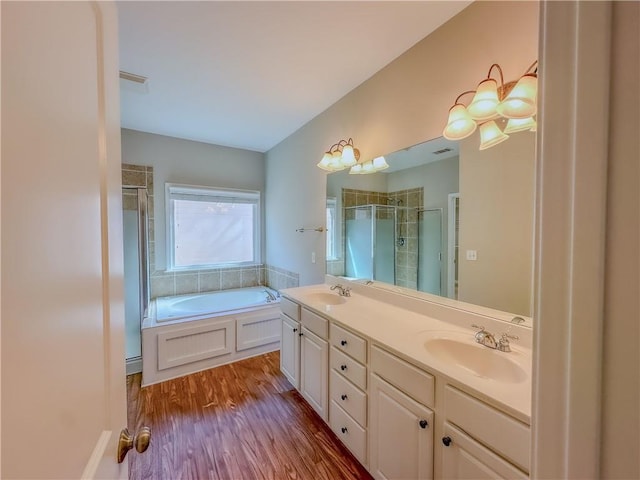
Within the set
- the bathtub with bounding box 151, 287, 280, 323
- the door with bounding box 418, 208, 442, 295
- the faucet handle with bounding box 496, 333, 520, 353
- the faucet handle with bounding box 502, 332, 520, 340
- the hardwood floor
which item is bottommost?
the hardwood floor

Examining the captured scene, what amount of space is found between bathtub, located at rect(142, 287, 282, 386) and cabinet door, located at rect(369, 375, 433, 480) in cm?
148

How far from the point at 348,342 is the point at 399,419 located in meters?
0.44

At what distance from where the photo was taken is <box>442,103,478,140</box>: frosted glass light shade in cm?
144

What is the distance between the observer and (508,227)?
136cm

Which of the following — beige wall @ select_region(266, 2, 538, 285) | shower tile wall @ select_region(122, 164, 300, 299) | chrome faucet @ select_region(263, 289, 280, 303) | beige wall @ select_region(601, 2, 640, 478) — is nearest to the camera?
beige wall @ select_region(601, 2, 640, 478)

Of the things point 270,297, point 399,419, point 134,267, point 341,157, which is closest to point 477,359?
point 399,419

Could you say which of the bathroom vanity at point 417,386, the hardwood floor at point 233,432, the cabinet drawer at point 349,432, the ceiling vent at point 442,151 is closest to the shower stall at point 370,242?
the bathroom vanity at point 417,386

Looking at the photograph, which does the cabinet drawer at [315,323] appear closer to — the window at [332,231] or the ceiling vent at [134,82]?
the window at [332,231]

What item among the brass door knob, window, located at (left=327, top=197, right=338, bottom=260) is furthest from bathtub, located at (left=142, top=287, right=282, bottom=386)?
the brass door knob

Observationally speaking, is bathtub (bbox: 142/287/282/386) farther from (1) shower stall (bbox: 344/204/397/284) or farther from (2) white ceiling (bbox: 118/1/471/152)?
(2) white ceiling (bbox: 118/1/471/152)

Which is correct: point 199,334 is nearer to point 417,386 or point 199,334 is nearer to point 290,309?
point 290,309

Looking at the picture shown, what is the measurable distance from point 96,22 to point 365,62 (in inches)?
68.7

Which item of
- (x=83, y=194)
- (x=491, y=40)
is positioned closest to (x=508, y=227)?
(x=491, y=40)

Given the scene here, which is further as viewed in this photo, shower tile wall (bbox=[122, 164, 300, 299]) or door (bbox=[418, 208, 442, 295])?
shower tile wall (bbox=[122, 164, 300, 299])
